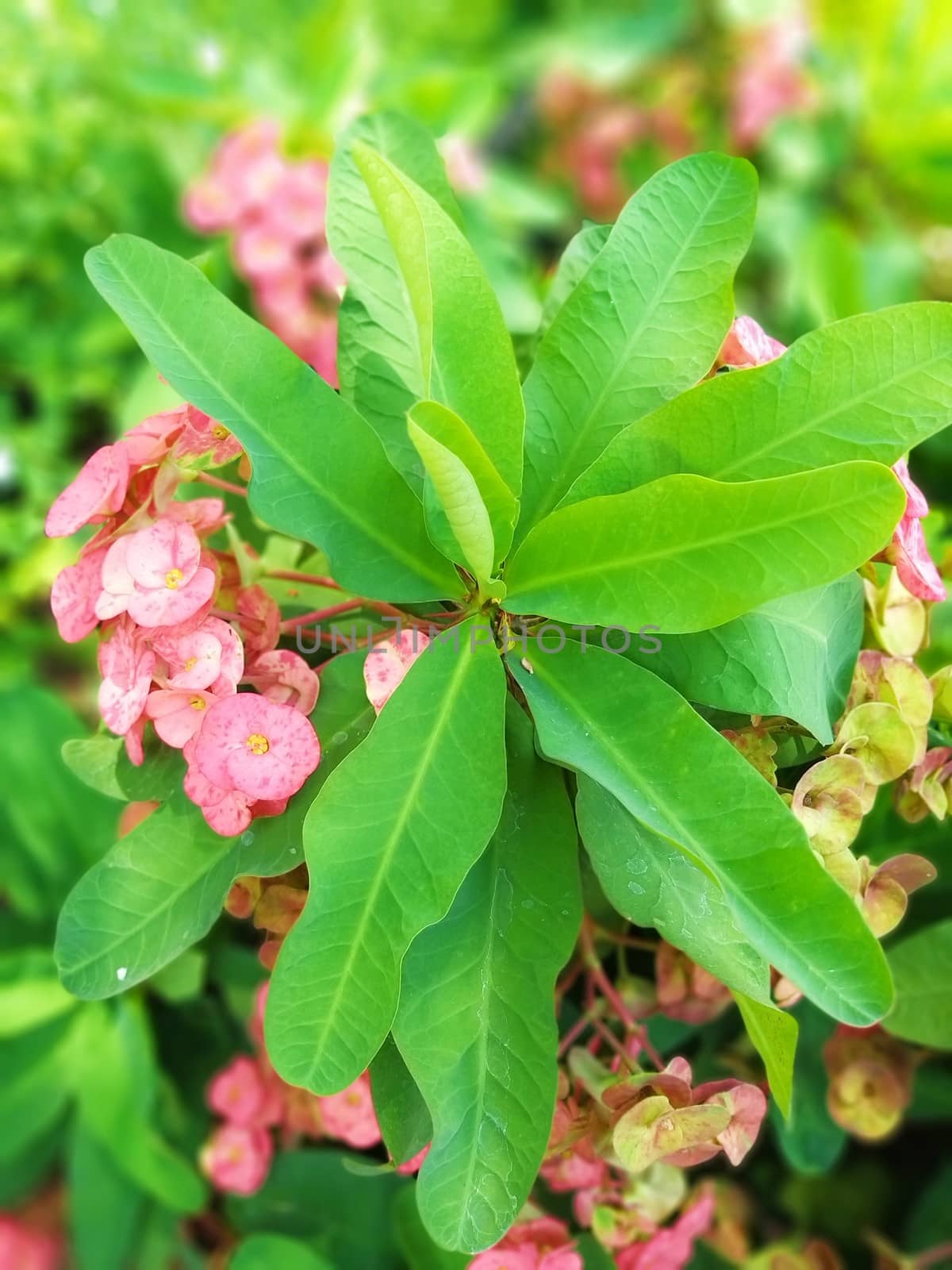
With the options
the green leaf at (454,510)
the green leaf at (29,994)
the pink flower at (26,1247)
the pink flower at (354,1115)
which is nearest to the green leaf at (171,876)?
the green leaf at (454,510)

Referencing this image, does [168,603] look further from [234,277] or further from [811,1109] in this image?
[234,277]

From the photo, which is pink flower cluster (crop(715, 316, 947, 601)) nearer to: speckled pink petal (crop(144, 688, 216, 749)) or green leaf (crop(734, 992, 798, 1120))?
green leaf (crop(734, 992, 798, 1120))

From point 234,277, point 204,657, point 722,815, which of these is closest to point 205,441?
point 204,657

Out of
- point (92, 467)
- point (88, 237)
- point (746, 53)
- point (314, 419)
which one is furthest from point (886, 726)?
point (746, 53)

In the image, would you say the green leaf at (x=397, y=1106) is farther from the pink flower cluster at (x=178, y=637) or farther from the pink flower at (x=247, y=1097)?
the pink flower at (x=247, y=1097)

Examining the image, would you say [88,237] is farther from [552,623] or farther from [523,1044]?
[523,1044]

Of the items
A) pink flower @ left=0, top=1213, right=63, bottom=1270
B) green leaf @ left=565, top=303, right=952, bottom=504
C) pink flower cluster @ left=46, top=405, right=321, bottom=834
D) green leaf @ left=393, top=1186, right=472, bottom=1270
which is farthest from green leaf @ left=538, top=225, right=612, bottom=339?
pink flower @ left=0, top=1213, right=63, bottom=1270
